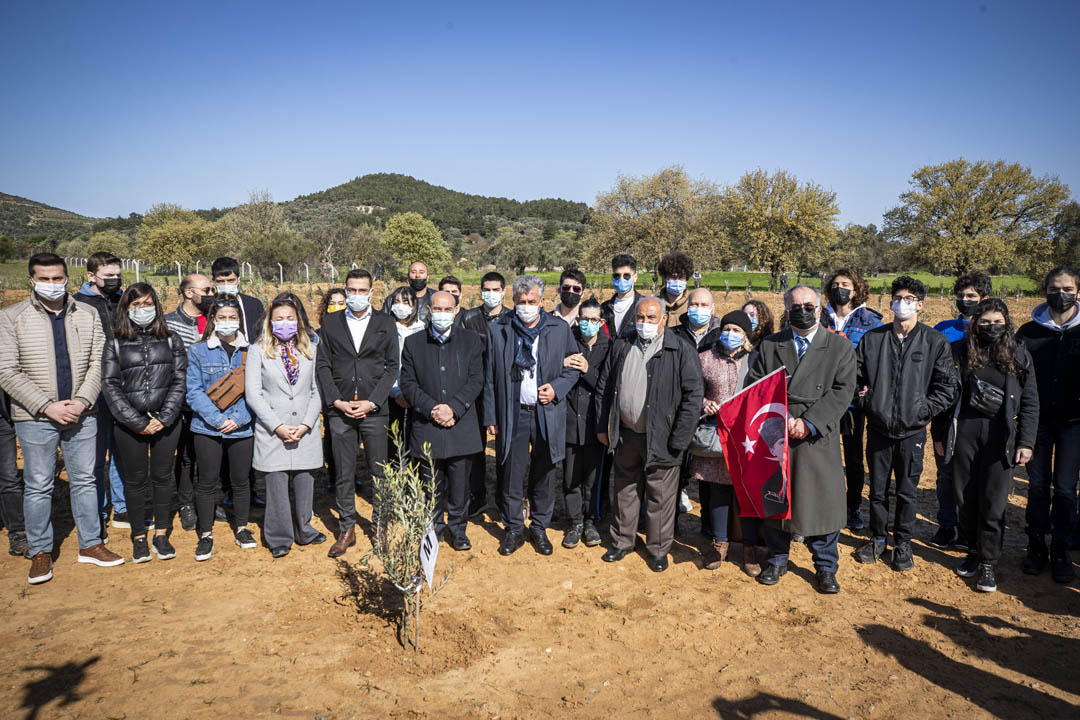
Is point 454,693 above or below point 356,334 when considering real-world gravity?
below

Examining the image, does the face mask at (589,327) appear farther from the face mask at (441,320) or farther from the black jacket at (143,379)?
the black jacket at (143,379)

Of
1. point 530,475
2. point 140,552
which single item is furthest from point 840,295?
point 140,552

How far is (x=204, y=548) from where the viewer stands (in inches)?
203

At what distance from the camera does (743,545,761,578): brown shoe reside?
5094mm

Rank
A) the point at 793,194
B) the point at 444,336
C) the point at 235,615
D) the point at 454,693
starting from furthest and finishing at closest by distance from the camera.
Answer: the point at 793,194 < the point at 444,336 < the point at 235,615 < the point at 454,693

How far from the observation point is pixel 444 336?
5.29 m

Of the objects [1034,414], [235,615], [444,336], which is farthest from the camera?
[444,336]

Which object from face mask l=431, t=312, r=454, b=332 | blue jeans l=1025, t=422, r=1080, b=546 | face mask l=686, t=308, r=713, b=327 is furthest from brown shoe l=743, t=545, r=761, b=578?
face mask l=431, t=312, r=454, b=332

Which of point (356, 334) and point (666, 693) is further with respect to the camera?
point (356, 334)

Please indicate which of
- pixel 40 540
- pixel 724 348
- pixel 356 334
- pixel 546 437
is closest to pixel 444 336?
pixel 356 334

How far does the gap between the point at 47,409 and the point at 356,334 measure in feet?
7.61

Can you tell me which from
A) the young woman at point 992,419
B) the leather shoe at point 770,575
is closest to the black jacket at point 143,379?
the leather shoe at point 770,575

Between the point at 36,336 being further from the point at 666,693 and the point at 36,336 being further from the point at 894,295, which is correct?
the point at 894,295

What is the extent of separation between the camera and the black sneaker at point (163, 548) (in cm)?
510
